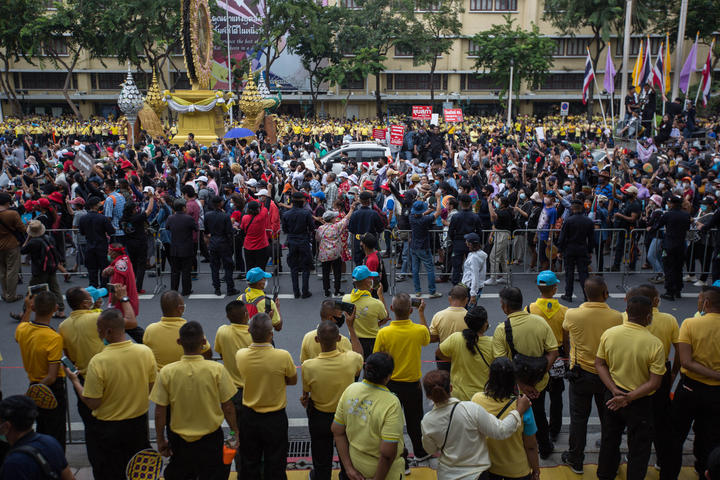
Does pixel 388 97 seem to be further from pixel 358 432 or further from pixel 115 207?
pixel 358 432

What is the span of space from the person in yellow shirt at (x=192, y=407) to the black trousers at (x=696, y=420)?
12.7 ft

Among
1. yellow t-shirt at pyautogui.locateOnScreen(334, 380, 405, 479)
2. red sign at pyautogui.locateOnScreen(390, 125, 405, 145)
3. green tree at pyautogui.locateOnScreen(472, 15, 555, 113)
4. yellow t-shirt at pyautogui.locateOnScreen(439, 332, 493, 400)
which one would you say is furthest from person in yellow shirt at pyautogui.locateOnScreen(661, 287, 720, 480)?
green tree at pyautogui.locateOnScreen(472, 15, 555, 113)

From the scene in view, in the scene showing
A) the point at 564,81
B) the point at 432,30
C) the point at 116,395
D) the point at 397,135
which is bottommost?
the point at 116,395

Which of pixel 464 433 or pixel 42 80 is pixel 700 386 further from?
pixel 42 80

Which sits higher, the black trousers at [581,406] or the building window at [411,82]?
the building window at [411,82]

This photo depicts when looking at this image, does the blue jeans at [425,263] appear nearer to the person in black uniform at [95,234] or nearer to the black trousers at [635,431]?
the person in black uniform at [95,234]

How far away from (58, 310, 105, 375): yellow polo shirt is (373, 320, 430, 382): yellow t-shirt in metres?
2.54

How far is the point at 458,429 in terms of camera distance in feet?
13.4

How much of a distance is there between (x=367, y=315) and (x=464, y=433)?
2.34 metres

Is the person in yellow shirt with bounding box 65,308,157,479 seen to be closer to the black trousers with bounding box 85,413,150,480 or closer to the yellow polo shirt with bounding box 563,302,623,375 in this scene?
the black trousers with bounding box 85,413,150,480

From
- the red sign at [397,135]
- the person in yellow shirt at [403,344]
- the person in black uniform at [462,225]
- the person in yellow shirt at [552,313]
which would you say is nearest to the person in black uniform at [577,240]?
the person in black uniform at [462,225]

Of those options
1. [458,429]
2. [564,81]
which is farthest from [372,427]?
[564,81]

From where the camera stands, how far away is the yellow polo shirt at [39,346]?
5238 millimetres

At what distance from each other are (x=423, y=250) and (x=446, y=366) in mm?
4925
